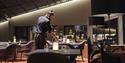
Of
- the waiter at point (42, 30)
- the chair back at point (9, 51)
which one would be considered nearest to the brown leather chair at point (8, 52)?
the chair back at point (9, 51)

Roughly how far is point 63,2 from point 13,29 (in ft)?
11.7

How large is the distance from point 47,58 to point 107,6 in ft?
3.31

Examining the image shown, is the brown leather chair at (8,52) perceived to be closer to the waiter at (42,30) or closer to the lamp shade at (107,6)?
the waiter at (42,30)

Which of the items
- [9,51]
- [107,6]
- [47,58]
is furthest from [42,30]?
[47,58]

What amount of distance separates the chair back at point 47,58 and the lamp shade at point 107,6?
0.79 metres

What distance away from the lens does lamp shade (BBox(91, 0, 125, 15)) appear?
379 centimetres

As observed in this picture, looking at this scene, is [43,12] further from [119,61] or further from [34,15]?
[119,61]

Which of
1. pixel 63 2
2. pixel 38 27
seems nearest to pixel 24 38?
pixel 63 2

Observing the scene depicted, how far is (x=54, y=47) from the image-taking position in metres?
4.95

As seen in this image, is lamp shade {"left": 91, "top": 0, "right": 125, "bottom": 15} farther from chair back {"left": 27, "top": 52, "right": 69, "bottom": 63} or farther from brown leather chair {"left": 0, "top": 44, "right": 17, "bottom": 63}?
brown leather chair {"left": 0, "top": 44, "right": 17, "bottom": 63}

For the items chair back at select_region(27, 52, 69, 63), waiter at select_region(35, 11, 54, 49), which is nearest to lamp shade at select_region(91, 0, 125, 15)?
chair back at select_region(27, 52, 69, 63)

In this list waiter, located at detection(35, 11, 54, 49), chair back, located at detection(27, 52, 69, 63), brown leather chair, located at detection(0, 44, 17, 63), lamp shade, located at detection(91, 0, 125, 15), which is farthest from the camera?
waiter, located at detection(35, 11, 54, 49)

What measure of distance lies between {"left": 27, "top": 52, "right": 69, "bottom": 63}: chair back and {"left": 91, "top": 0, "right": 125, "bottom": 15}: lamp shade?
786 millimetres

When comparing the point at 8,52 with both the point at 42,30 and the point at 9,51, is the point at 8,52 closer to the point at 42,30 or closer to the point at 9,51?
the point at 9,51
